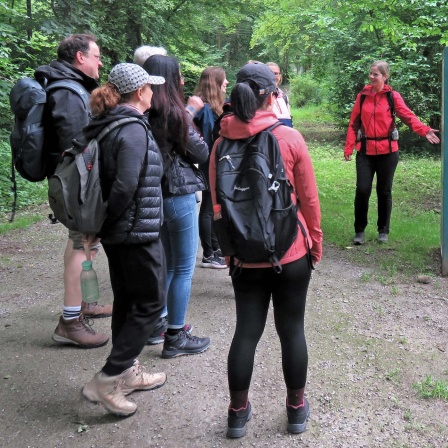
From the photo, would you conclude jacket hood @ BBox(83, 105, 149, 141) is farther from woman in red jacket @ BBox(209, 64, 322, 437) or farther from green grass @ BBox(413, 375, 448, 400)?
green grass @ BBox(413, 375, 448, 400)

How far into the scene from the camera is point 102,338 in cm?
396

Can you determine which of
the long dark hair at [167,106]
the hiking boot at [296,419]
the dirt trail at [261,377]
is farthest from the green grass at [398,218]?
the long dark hair at [167,106]

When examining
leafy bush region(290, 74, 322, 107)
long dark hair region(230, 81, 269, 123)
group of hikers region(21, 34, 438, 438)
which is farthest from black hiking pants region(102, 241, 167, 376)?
leafy bush region(290, 74, 322, 107)

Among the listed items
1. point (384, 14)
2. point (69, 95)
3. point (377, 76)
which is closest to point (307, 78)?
point (384, 14)

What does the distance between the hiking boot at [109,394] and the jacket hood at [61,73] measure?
1.98 meters

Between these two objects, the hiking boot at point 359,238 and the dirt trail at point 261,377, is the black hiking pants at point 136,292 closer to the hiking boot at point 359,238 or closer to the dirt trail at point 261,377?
the dirt trail at point 261,377

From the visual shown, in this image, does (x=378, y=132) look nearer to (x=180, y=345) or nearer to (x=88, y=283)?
(x=180, y=345)

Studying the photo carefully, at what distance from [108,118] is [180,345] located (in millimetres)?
1710

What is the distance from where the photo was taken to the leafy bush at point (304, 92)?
100 ft

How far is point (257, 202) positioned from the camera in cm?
257

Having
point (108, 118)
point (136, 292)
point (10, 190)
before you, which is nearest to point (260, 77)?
point (108, 118)

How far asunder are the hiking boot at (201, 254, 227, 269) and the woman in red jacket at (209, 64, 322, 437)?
2.86m

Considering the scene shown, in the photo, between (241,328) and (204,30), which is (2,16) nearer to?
(204,30)

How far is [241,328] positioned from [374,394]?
1.10 metres
